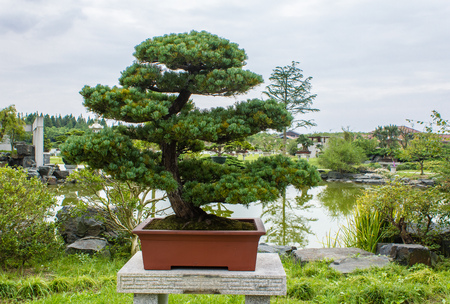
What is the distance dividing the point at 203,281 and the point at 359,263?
2.28 m

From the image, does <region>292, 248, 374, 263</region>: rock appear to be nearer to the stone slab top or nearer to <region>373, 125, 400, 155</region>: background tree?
the stone slab top

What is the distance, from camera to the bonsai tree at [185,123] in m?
1.49

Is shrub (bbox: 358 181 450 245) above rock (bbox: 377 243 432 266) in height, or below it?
above

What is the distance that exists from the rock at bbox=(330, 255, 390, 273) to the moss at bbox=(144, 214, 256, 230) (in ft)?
6.08

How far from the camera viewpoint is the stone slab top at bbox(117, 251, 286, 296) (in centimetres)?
147

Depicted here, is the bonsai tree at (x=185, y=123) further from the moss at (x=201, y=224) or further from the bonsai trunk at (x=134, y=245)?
the bonsai trunk at (x=134, y=245)

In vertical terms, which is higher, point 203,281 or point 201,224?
point 201,224

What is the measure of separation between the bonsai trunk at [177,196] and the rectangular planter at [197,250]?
229 millimetres

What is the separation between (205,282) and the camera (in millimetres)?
1483

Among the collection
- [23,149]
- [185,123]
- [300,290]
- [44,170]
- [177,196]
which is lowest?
[300,290]

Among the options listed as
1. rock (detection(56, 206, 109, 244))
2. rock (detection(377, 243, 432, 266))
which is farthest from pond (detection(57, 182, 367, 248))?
rock (detection(377, 243, 432, 266))

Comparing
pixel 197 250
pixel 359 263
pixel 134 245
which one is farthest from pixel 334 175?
pixel 197 250

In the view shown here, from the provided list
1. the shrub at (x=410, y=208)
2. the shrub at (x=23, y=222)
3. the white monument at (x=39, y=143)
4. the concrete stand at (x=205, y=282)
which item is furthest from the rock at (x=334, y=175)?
the concrete stand at (x=205, y=282)

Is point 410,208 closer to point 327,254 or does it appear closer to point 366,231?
point 366,231
